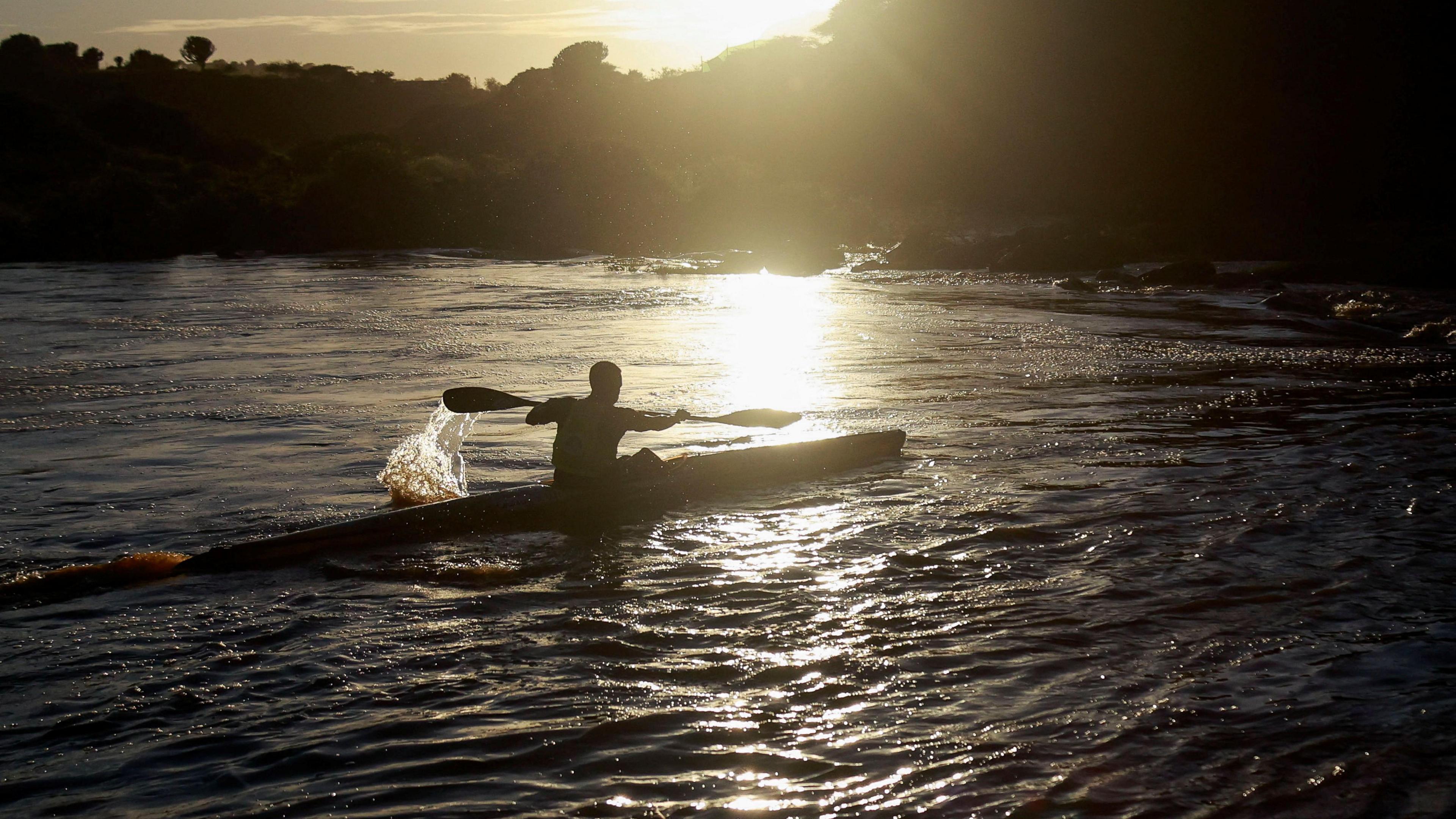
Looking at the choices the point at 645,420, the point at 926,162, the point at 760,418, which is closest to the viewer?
the point at 645,420

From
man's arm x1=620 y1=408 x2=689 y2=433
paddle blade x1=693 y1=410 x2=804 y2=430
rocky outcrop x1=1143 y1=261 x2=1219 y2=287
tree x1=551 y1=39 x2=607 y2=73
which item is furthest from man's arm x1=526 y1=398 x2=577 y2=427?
tree x1=551 y1=39 x2=607 y2=73

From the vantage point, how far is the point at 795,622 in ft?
19.3

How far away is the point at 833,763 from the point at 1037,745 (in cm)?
82

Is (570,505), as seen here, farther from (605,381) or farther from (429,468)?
(429,468)

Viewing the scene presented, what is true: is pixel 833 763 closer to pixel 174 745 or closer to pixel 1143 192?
pixel 174 745

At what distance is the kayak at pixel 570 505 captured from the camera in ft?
22.9

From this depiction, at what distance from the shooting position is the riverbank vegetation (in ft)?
122

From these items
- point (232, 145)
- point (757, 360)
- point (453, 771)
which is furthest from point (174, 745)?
point (232, 145)

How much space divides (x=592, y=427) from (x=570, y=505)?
0.56 m

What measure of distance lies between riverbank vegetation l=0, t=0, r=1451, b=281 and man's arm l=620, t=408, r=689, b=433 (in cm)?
2099

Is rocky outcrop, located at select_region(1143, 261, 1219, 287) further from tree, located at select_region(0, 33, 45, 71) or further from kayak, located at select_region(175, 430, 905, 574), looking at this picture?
tree, located at select_region(0, 33, 45, 71)

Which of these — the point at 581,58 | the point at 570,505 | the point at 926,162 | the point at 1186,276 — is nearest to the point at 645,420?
the point at 570,505

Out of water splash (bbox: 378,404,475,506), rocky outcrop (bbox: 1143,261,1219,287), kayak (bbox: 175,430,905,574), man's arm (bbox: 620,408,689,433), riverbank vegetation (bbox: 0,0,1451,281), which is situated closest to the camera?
kayak (bbox: 175,430,905,574)

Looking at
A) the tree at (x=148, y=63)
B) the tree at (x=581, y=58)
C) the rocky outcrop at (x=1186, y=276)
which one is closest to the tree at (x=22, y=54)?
the tree at (x=148, y=63)
